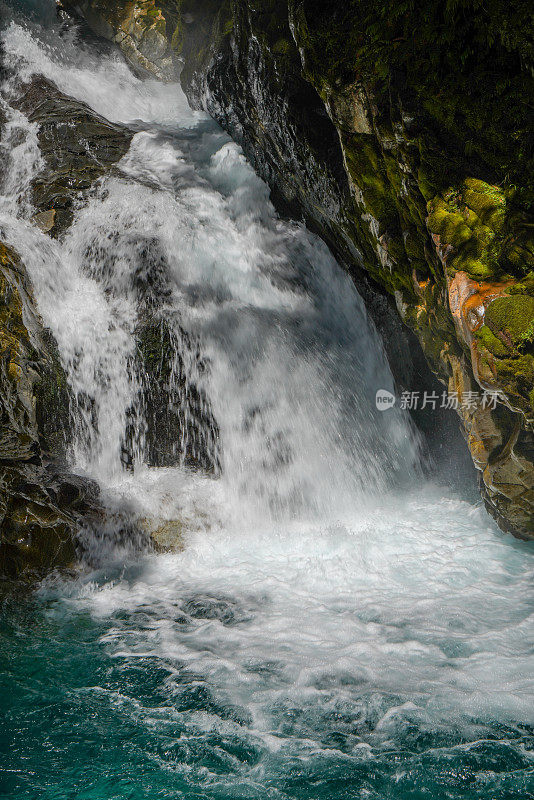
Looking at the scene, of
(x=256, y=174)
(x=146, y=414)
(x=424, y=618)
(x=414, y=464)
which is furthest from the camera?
(x=256, y=174)

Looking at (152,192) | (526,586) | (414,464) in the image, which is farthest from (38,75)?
(526,586)

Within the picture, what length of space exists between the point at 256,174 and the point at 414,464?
20.0ft

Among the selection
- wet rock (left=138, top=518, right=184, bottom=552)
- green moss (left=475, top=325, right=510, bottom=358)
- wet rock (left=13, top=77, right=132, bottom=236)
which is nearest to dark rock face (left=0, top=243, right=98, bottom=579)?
wet rock (left=138, top=518, right=184, bottom=552)

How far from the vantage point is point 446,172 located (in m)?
5.50

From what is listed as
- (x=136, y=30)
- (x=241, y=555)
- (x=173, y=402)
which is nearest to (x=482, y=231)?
(x=241, y=555)

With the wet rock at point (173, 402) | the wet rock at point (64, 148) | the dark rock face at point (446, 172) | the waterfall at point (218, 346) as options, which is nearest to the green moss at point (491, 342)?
the dark rock face at point (446, 172)

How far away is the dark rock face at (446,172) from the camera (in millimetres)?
5016

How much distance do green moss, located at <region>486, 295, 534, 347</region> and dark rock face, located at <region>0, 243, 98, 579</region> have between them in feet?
16.1

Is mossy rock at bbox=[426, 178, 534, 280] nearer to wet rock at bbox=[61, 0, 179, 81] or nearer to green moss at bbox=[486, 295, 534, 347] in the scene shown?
green moss at bbox=[486, 295, 534, 347]

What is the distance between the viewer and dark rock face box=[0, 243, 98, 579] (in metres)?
5.73

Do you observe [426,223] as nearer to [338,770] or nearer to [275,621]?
[275,621]

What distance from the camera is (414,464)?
8.73 metres

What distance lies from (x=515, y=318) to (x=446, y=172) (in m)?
1.69

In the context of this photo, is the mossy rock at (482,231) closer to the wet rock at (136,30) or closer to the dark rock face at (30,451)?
the dark rock face at (30,451)
